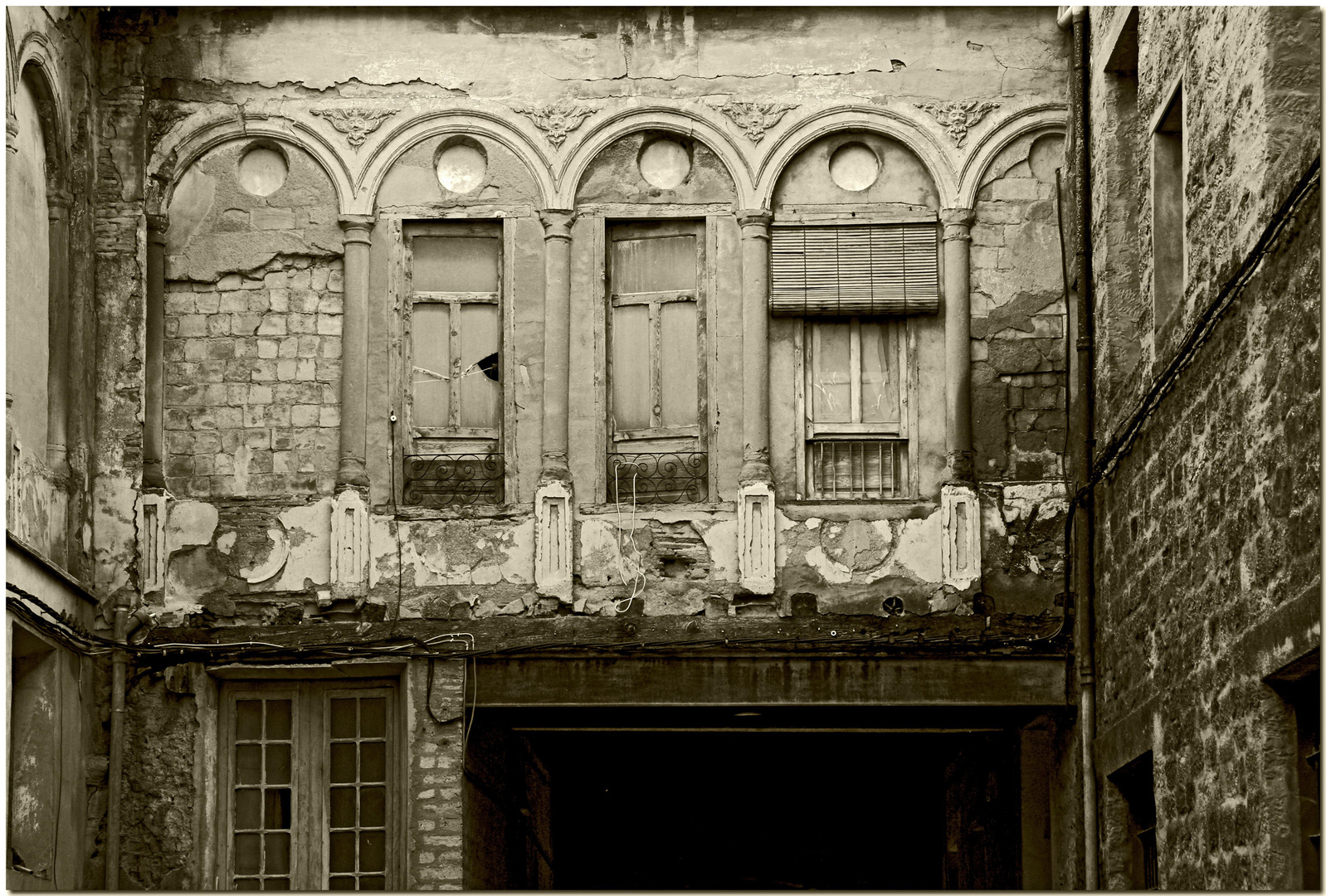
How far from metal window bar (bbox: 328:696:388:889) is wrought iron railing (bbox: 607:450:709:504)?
202 centimetres

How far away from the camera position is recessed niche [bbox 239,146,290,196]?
13680 millimetres

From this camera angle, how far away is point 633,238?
1373cm

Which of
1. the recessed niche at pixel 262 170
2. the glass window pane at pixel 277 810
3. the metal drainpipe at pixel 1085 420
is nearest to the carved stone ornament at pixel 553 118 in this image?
the recessed niche at pixel 262 170

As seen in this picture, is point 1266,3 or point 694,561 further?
point 694,561

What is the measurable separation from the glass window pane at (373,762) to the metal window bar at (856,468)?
10.5 feet

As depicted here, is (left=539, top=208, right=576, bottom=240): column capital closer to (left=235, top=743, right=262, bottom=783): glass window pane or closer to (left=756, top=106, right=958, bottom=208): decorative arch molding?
(left=756, top=106, right=958, bottom=208): decorative arch molding

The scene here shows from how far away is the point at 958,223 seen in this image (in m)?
13.5

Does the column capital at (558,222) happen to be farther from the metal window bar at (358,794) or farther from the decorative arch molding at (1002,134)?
the metal window bar at (358,794)

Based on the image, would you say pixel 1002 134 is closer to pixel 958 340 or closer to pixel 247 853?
pixel 958 340

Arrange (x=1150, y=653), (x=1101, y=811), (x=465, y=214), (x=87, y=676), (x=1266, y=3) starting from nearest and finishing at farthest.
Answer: (x=1266, y=3) < (x=1150, y=653) < (x=1101, y=811) < (x=87, y=676) < (x=465, y=214)

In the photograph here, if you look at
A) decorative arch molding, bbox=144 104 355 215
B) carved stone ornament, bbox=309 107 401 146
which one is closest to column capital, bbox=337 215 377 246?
decorative arch molding, bbox=144 104 355 215

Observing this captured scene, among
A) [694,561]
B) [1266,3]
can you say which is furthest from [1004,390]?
[1266,3]

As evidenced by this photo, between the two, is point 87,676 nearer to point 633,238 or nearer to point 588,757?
point 633,238

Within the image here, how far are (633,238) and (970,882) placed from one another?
5405 millimetres
